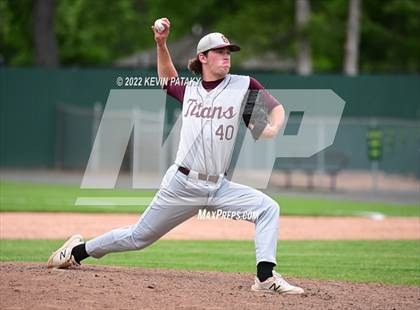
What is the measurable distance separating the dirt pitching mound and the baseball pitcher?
379 millimetres

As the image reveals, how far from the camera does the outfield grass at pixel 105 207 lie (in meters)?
17.5

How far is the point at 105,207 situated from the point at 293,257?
7.20m

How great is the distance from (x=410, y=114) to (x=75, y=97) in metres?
11.5

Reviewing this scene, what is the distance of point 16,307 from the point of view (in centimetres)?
696

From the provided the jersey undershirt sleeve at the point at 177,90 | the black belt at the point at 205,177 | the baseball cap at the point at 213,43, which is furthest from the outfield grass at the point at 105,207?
the baseball cap at the point at 213,43

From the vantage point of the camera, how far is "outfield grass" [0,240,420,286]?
10352 mm

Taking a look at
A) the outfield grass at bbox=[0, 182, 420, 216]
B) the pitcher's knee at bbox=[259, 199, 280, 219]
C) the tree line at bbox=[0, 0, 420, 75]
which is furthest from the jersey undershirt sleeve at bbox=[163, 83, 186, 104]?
the tree line at bbox=[0, 0, 420, 75]

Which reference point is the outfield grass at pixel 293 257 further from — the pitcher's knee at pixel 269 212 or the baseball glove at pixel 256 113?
the baseball glove at pixel 256 113

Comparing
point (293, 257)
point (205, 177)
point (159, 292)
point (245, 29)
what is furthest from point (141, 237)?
point (245, 29)

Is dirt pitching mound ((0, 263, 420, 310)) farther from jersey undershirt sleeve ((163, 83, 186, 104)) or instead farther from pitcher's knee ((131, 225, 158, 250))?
jersey undershirt sleeve ((163, 83, 186, 104))

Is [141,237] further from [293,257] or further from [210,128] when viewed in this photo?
[293,257]

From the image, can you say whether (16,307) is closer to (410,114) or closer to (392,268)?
(392,268)

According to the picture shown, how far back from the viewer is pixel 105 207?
18.1 meters

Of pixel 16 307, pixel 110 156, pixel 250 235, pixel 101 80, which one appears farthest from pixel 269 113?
pixel 101 80
